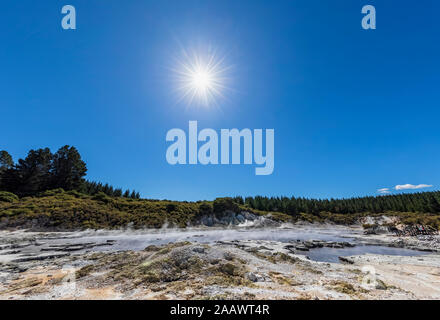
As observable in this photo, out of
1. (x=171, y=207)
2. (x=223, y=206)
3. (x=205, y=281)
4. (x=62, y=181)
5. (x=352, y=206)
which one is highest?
(x=62, y=181)

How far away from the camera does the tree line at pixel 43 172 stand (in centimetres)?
4900

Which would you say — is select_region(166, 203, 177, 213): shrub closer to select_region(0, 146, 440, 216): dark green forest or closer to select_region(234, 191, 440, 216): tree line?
select_region(0, 146, 440, 216): dark green forest

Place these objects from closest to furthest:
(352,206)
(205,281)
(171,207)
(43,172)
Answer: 1. (205,281)
2. (171,207)
3. (43,172)
4. (352,206)

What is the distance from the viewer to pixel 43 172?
180ft

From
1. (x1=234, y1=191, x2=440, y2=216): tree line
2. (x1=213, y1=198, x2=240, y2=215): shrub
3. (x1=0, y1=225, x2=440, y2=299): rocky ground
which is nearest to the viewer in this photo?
(x1=0, y1=225, x2=440, y2=299): rocky ground

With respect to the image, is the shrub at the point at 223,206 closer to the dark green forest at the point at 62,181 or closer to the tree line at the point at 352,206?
the tree line at the point at 352,206

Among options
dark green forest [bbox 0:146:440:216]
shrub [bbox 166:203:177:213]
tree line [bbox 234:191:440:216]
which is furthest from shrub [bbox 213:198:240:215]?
dark green forest [bbox 0:146:440:216]

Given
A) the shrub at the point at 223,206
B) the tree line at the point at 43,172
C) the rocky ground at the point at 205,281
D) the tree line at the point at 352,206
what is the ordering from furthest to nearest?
the tree line at the point at 352,206, the shrub at the point at 223,206, the tree line at the point at 43,172, the rocky ground at the point at 205,281

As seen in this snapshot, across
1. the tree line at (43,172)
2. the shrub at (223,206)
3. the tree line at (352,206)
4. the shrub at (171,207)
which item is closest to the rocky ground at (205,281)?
the shrub at (171,207)

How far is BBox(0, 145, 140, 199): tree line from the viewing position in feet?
161

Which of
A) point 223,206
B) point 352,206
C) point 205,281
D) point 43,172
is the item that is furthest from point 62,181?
point 352,206

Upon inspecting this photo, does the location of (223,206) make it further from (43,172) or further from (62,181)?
(43,172)
